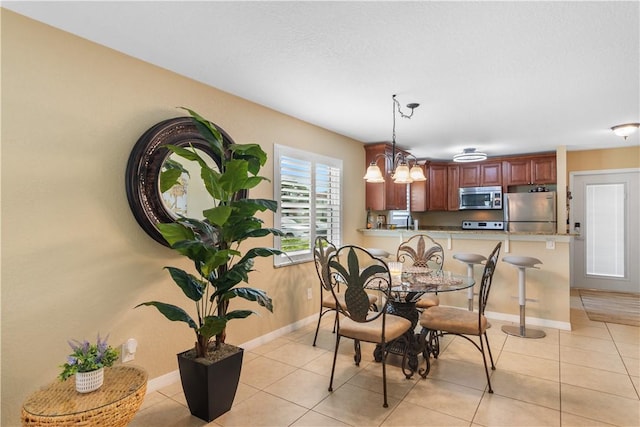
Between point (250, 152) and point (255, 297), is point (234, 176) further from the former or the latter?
point (255, 297)

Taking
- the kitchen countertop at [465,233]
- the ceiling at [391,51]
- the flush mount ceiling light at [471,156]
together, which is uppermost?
the ceiling at [391,51]

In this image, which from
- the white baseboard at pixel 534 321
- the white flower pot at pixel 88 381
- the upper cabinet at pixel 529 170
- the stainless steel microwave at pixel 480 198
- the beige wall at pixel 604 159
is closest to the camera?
the white flower pot at pixel 88 381

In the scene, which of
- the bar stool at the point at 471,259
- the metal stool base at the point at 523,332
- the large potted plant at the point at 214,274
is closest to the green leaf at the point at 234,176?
the large potted plant at the point at 214,274

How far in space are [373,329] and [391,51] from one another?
197 centimetres

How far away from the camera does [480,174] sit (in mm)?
6465

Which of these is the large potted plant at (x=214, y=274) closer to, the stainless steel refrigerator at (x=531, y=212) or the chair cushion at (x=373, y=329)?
the chair cushion at (x=373, y=329)

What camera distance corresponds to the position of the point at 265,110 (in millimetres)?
3527

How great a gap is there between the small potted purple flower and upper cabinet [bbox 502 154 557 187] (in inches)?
254

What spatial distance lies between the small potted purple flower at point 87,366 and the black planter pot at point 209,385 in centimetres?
51

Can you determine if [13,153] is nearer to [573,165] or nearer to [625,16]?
[625,16]

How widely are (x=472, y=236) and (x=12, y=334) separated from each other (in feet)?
15.0

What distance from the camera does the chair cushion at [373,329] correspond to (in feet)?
8.04

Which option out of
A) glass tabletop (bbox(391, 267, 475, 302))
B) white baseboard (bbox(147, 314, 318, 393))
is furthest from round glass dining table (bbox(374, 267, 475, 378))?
white baseboard (bbox(147, 314, 318, 393))

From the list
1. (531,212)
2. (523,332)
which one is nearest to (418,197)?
(531,212)
